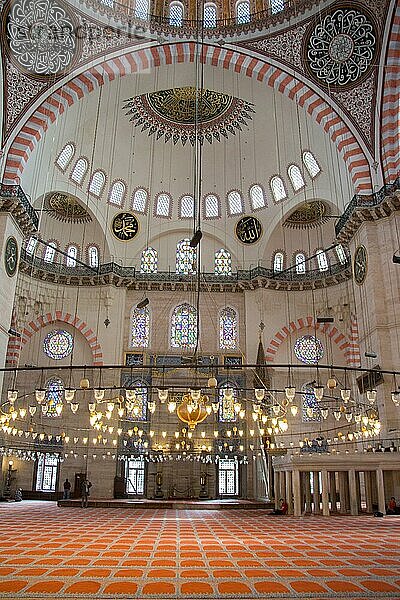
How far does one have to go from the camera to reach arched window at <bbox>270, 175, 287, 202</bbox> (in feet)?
74.2

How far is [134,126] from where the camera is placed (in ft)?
71.1

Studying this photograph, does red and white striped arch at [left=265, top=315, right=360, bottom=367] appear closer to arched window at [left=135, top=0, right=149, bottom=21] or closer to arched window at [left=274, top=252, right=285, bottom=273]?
arched window at [left=274, top=252, right=285, bottom=273]

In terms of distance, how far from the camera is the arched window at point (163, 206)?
23922mm

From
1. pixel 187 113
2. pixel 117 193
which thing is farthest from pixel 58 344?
pixel 187 113

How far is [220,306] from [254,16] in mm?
11882

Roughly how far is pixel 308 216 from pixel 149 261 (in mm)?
7627

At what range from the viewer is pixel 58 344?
2278cm

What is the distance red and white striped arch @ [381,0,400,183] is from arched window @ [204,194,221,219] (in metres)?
9.68

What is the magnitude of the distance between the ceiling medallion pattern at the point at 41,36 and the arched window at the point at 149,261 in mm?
9748

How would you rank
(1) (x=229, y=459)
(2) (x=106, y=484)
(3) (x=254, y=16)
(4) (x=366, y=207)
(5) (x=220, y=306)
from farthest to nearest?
1. (5) (x=220, y=306)
2. (1) (x=229, y=459)
3. (2) (x=106, y=484)
4. (3) (x=254, y=16)
5. (4) (x=366, y=207)

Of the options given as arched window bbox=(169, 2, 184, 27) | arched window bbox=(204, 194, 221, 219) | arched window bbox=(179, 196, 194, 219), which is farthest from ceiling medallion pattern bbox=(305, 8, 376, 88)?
arched window bbox=(179, 196, 194, 219)

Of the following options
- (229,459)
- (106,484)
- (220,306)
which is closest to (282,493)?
(229,459)

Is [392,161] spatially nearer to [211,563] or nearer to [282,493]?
[282,493]

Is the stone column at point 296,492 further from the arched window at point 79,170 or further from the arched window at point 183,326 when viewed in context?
the arched window at point 79,170
